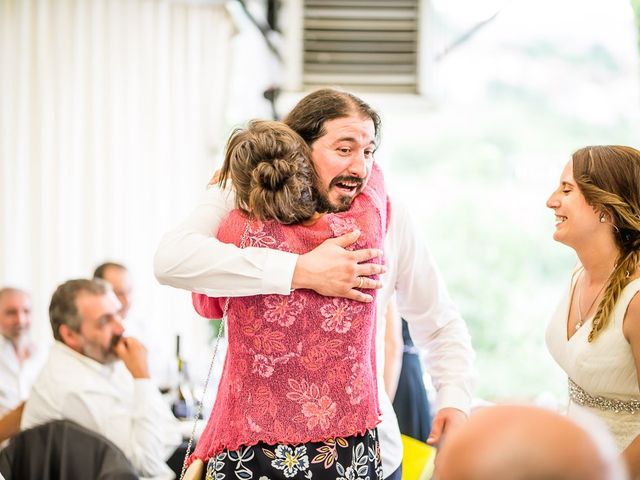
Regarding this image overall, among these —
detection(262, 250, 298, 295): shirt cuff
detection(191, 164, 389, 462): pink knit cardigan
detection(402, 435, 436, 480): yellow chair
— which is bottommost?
detection(402, 435, 436, 480): yellow chair

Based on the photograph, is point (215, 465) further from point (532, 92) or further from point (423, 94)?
point (532, 92)

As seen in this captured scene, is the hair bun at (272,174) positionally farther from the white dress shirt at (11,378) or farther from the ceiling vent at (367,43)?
the white dress shirt at (11,378)

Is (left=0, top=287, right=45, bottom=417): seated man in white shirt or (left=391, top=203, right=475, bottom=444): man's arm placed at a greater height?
(left=391, top=203, right=475, bottom=444): man's arm

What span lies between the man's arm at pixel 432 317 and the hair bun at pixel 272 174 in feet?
1.26

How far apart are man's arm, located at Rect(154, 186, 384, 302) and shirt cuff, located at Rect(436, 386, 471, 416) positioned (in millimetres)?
358

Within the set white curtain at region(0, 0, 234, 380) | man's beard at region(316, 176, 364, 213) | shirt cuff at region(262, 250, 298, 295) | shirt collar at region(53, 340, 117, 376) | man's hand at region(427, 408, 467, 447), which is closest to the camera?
shirt cuff at region(262, 250, 298, 295)

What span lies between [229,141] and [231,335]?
337 millimetres

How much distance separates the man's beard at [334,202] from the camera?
1619 mm

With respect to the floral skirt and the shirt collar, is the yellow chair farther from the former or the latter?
the shirt collar

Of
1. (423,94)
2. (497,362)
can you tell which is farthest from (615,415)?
(497,362)

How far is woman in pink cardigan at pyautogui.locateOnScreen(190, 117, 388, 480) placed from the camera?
1.50 meters

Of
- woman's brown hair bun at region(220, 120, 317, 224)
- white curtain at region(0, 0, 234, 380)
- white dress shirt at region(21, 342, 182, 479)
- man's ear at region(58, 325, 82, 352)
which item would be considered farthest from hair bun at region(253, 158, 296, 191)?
white curtain at region(0, 0, 234, 380)

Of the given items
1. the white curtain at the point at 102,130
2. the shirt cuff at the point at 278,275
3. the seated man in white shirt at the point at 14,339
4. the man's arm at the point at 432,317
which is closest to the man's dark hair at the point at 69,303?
→ the seated man in white shirt at the point at 14,339

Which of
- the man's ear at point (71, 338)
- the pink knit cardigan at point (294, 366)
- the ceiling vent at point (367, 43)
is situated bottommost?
the man's ear at point (71, 338)
